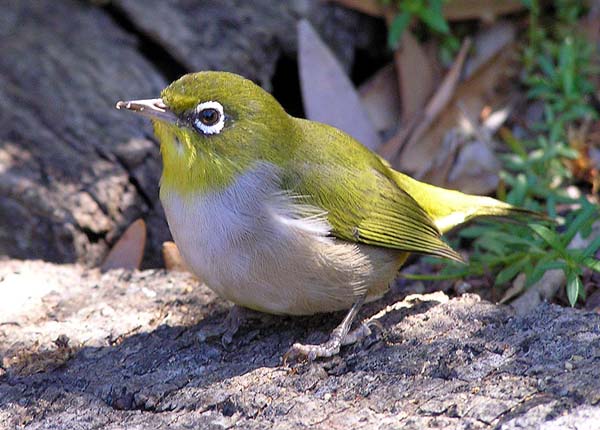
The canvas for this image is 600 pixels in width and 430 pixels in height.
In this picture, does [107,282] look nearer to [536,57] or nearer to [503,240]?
[503,240]

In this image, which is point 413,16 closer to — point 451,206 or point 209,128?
point 451,206

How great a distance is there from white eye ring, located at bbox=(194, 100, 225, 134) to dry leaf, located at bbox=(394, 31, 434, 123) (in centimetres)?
277

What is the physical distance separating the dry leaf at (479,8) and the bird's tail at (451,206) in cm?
226

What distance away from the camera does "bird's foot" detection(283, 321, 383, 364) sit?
150 inches

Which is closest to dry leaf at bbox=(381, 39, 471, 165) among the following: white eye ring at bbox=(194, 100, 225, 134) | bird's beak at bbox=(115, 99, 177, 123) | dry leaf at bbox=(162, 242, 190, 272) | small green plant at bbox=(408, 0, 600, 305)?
small green plant at bbox=(408, 0, 600, 305)

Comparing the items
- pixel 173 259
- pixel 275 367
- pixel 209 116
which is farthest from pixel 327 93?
pixel 275 367

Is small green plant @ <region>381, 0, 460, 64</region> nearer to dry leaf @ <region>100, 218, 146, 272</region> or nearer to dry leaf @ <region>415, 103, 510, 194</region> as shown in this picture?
dry leaf @ <region>415, 103, 510, 194</region>

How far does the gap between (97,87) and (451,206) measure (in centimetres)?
257

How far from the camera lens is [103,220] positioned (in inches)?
211

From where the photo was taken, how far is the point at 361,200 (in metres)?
4.15

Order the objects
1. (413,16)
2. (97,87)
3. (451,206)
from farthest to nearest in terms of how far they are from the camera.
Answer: (413,16) < (97,87) < (451,206)

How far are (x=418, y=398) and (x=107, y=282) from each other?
208 centimetres

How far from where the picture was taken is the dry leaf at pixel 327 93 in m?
6.14

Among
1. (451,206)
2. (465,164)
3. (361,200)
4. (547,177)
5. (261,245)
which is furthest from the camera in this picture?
(465,164)
